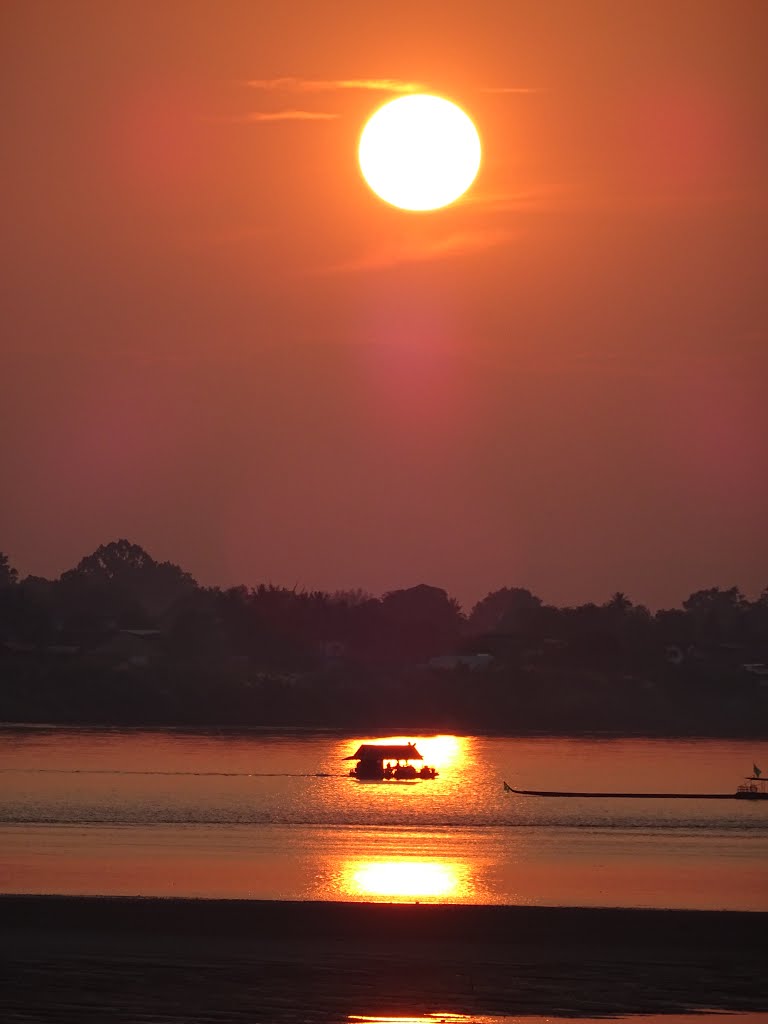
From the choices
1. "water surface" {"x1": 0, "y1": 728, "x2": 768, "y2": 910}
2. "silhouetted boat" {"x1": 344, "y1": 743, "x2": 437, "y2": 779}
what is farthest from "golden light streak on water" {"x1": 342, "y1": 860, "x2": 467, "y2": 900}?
"silhouetted boat" {"x1": 344, "y1": 743, "x2": 437, "y2": 779}

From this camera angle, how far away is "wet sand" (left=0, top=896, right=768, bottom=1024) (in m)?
37.1

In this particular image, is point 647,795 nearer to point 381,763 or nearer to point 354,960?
point 381,763

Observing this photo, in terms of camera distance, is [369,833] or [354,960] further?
[369,833]

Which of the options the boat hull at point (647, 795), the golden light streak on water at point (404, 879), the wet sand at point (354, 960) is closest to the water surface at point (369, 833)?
the golden light streak on water at point (404, 879)

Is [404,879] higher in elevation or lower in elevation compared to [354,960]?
higher

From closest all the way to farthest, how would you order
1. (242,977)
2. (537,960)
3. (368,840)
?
(242,977) → (537,960) → (368,840)

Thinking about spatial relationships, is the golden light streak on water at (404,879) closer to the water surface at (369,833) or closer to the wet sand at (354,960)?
the water surface at (369,833)

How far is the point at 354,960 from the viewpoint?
42.6m

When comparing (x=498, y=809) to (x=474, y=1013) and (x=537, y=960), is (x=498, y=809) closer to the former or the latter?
(x=537, y=960)

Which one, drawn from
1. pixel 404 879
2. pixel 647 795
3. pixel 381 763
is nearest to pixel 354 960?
pixel 404 879

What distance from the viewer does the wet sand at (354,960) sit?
37062 mm

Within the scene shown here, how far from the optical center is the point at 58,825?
89.6 metres

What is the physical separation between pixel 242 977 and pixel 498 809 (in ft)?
240

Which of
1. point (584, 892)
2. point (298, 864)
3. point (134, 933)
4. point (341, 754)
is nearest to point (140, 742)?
point (341, 754)
